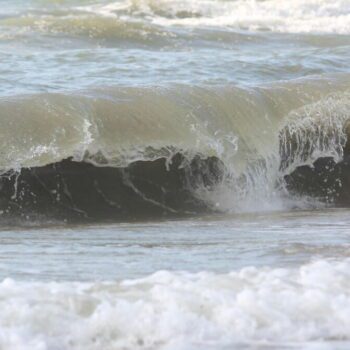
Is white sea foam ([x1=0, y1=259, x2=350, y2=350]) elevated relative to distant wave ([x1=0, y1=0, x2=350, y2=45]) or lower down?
lower down

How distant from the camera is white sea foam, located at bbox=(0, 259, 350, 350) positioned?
3.28 metres

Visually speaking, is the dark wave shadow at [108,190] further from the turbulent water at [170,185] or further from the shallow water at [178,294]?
the shallow water at [178,294]

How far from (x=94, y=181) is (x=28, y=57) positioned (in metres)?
3.80

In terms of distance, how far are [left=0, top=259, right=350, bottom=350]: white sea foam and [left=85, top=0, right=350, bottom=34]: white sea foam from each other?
12.1 m

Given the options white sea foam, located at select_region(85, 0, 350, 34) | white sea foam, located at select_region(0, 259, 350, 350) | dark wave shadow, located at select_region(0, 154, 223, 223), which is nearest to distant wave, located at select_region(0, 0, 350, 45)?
white sea foam, located at select_region(85, 0, 350, 34)

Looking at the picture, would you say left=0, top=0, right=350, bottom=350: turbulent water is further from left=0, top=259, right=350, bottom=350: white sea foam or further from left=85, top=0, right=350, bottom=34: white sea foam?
left=85, top=0, right=350, bottom=34: white sea foam

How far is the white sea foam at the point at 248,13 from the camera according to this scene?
1606cm

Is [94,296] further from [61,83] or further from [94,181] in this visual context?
[61,83]

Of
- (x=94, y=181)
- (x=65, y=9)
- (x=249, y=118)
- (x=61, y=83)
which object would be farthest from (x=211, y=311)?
(x=65, y=9)

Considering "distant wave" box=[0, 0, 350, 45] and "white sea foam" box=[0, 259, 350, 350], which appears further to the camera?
"distant wave" box=[0, 0, 350, 45]

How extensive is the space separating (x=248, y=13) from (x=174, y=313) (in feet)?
48.7

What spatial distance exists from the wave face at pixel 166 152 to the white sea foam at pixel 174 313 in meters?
3.11

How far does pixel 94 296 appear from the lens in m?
3.61

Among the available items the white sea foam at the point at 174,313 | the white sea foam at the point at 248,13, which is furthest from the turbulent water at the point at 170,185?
the white sea foam at the point at 248,13
